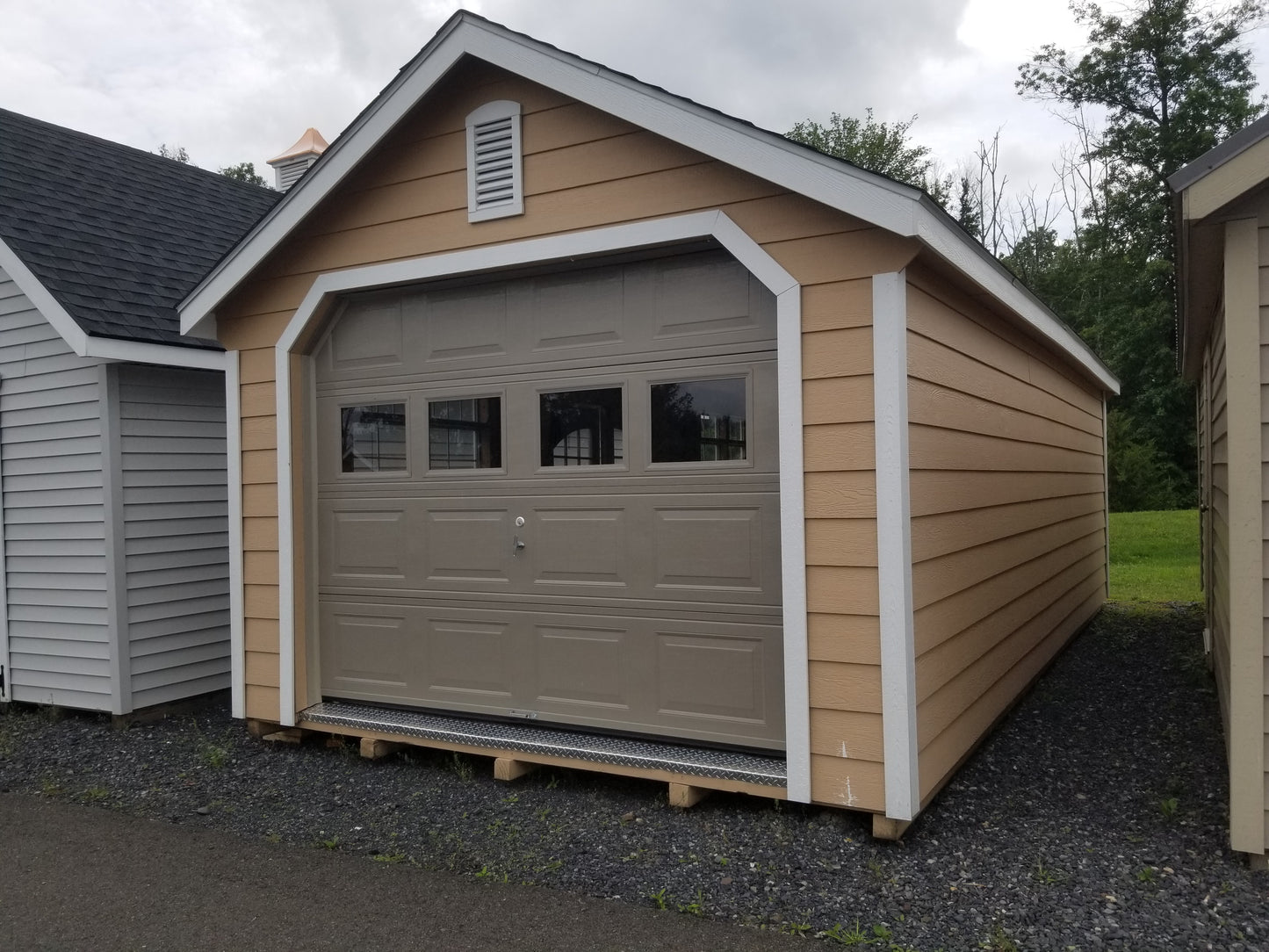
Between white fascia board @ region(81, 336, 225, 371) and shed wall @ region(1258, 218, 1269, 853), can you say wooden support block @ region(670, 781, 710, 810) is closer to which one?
shed wall @ region(1258, 218, 1269, 853)

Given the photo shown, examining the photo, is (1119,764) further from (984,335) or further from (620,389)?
(620,389)

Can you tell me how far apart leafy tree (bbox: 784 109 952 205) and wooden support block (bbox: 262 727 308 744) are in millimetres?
29798

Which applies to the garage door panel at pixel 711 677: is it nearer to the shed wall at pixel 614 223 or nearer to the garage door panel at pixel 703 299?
the shed wall at pixel 614 223

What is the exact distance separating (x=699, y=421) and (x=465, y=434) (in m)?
1.42

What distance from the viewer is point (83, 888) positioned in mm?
3980

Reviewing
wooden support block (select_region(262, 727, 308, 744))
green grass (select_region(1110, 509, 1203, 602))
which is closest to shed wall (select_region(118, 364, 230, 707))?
wooden support block (select_region(262, 727, 308, 744))

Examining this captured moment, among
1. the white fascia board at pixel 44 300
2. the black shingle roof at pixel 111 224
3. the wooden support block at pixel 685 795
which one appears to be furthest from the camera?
the black shingle roof at pixel 111 224

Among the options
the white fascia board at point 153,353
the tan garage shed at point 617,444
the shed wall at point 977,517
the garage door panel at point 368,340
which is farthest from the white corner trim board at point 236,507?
the shed wall at point 977,517

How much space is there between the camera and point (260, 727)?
19.0 ft

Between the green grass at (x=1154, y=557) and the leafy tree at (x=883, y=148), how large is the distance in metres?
16.2

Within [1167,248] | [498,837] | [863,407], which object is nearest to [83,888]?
[498,837]

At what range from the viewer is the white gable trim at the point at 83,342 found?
613 centimetres

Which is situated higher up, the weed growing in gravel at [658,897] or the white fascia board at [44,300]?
the white fascia board at [44,300]

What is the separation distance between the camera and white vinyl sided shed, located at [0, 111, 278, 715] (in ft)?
21.3
